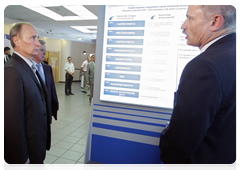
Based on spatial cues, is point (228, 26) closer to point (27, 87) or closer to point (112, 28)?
point (27, 87)

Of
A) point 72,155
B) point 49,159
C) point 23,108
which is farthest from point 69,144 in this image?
point 23,108

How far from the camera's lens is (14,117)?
127 centimetres

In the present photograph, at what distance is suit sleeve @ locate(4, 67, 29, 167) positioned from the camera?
1.27 m

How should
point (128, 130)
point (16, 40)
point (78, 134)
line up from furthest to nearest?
point (78, 134) < point (128, 130) < point (16, 40)

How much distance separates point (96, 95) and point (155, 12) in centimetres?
140

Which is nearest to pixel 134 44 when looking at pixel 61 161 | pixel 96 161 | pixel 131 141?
pixel 131 141

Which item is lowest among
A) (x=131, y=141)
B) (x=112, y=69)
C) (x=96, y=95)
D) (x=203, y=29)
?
(x=131, y=141)

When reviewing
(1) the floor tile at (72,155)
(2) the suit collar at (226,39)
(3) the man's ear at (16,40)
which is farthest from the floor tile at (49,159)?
(2) the suit collar at (226,39)

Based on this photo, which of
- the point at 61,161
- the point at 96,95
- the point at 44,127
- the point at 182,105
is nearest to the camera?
the point at 182,105

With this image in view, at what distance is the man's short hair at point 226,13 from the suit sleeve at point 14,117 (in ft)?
4.52

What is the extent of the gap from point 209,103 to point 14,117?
1.33 m

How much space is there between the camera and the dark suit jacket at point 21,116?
1272 mm

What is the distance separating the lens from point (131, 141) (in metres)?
2.39

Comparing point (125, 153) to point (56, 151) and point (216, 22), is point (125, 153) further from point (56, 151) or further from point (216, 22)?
point (216, 22)
